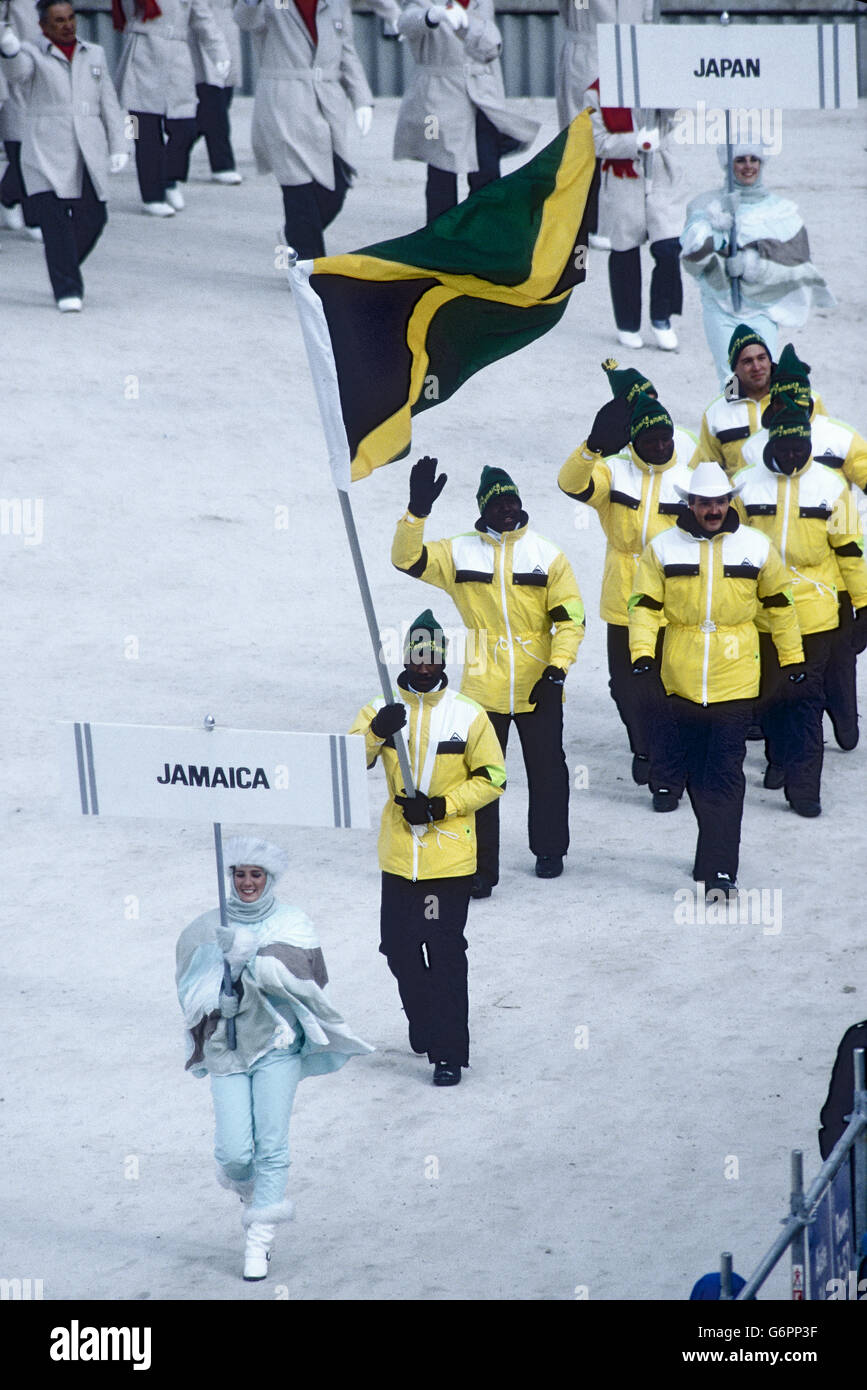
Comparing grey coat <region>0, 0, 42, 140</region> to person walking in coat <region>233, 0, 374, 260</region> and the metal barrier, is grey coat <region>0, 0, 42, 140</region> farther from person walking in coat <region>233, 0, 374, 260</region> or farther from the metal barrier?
the metal barrier

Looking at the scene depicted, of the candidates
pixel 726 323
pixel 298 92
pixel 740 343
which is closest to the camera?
pixel 740 343

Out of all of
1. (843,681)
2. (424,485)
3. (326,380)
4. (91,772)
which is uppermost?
(326,380)

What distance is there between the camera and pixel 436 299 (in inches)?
297

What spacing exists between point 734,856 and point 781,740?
3.38 ft

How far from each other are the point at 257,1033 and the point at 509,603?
121 inches

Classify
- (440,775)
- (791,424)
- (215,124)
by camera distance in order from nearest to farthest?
(440,775)
(791,424)
(215,124)

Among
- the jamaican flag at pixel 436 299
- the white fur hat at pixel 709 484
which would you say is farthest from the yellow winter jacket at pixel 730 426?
the jamaican flag at pixel 436 299

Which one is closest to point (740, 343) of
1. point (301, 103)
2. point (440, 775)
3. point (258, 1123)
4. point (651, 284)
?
point (440, 775)

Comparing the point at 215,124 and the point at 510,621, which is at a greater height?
the point at 215,124

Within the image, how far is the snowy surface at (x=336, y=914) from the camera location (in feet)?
22.9

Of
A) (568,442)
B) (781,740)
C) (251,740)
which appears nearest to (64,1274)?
(251,740)

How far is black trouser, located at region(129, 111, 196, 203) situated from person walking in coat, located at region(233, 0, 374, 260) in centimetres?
161

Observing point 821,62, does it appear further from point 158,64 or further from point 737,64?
point 158,64

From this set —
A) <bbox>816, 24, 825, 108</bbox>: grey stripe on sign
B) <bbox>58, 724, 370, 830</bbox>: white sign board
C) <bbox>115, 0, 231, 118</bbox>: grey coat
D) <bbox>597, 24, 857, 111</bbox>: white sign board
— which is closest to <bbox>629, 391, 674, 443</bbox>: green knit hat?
<bbox>597, 24, 857, 111</bbox>: white sign board
